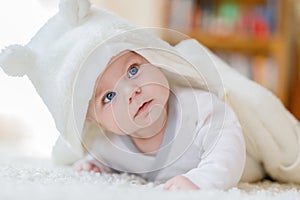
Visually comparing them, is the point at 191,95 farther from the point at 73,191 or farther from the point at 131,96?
the point at 73,191

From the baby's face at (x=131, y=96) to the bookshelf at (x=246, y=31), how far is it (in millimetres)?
1645

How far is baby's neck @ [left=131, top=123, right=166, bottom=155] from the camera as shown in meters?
0.81

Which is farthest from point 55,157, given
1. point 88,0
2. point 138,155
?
point 88,0

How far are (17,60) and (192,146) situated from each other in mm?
287

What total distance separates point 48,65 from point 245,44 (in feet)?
5.80

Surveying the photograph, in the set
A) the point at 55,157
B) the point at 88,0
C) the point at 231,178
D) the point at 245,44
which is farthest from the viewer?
the point at 245,44

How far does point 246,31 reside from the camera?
2.47 m

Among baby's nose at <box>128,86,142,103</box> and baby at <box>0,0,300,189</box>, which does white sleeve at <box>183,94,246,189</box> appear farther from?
baby's nose at <box>128,86,142,103</box>

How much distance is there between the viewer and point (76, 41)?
2.53ft

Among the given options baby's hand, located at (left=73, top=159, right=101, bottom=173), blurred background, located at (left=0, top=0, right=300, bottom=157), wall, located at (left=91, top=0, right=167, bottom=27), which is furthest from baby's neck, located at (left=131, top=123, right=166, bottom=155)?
wall, located at (left=91, top=0, right=167, bottom=27)

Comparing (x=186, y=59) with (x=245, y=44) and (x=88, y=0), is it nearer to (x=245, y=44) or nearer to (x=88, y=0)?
(x=88, y=0)

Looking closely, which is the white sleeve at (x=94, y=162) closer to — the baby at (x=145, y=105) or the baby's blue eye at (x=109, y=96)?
the baby at (x=145, y=105)

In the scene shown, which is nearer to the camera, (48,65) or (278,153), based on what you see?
(48,65)

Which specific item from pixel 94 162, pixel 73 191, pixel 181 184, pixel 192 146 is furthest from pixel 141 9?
pixel 73 191
